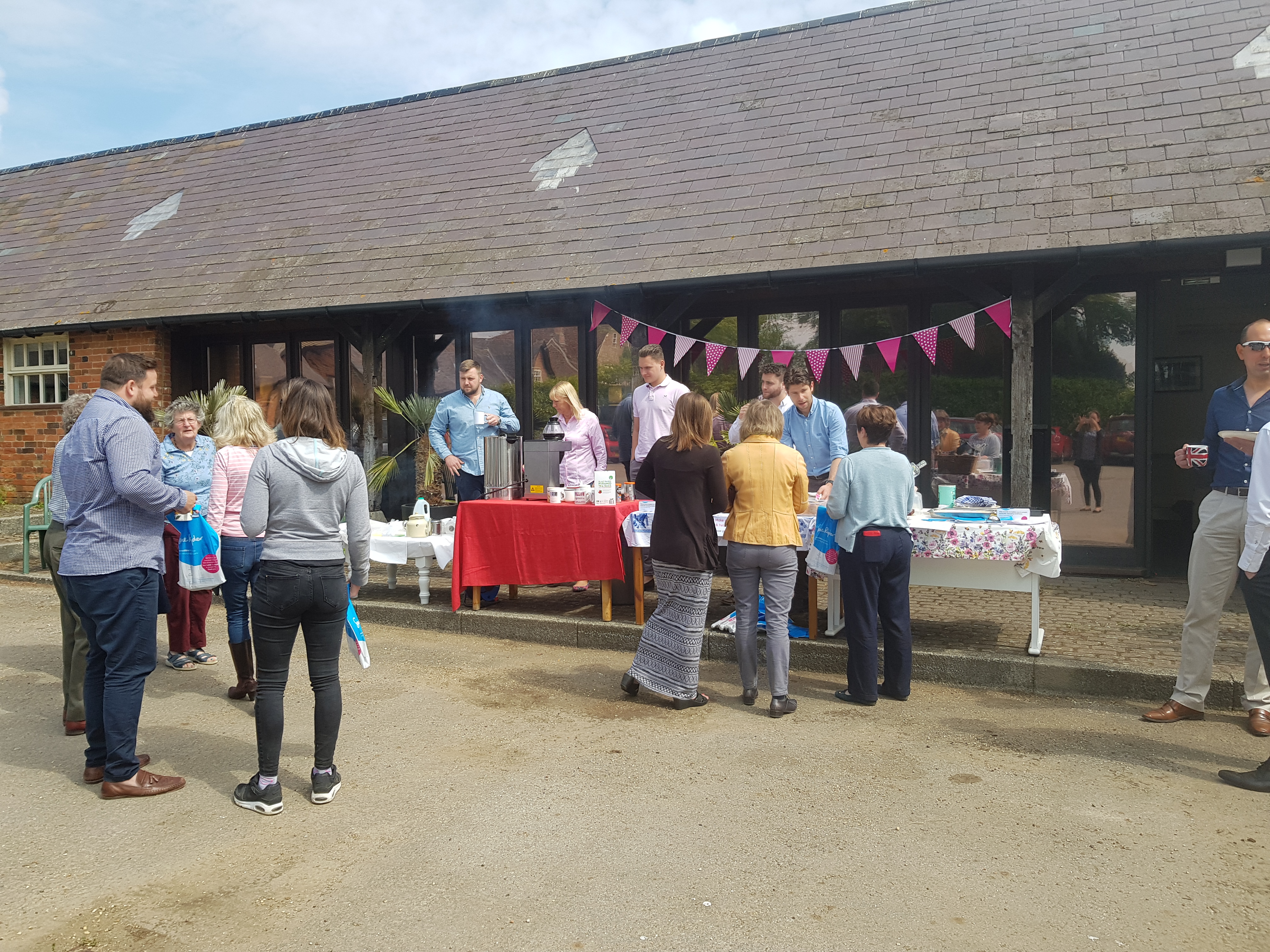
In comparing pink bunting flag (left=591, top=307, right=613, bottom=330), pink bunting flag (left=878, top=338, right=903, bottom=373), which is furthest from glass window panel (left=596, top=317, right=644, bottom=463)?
pink bunting flag (left=878, top=338, right=903, bottom=373)

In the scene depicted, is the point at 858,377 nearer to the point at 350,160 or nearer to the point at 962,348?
the point at 962,348

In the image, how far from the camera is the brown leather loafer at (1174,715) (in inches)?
197

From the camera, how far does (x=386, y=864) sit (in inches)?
137

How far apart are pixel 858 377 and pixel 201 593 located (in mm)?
6658

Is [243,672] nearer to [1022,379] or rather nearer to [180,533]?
[180,533]

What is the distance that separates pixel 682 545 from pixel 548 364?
6.64 m

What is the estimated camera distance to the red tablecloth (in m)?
6.82

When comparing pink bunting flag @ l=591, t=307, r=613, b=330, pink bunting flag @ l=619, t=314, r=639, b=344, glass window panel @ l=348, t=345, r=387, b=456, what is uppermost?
pink bunting flag @ l=591, t=307, r=613, b=330

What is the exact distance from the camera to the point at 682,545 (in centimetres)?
529

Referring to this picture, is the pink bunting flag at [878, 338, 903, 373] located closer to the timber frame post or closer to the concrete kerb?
the timber frame post

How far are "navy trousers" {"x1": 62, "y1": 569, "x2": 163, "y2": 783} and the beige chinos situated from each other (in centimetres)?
506

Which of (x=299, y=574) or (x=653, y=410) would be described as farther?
(x=653, y=410)

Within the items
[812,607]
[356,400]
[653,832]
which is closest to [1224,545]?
[812,607]

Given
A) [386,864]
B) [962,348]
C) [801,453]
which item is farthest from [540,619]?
[962,348]
